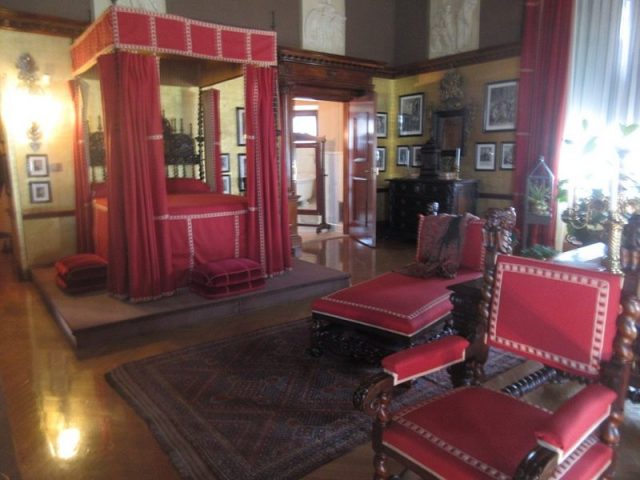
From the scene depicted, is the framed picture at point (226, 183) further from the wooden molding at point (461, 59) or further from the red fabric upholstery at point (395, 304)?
the red fabric upholstery at point (395, 304)

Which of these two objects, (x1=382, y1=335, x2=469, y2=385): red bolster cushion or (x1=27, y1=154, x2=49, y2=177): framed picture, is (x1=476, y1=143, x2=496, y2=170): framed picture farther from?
(x1=27, y1=154, x2=49, y2=177): framed picture

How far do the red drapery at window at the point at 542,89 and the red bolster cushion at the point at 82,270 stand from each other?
5507 millimetres

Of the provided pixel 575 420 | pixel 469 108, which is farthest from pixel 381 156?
pixel 575 420

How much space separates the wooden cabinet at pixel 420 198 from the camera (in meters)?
7.60

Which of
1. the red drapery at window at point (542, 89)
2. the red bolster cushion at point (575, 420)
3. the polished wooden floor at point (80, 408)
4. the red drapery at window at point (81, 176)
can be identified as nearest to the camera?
the red bolster cushion at point (575, 420)

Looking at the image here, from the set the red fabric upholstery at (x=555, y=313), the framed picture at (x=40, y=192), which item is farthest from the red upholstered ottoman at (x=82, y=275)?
the red fabric upholstery at (x=555, y=313)

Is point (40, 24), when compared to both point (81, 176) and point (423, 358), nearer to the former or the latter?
point (81, 176)

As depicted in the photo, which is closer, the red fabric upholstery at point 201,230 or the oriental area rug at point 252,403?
the oriental area rug at point 252,403

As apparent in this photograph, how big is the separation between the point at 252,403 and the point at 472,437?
1.70 meters

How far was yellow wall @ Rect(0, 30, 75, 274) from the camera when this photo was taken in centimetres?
580

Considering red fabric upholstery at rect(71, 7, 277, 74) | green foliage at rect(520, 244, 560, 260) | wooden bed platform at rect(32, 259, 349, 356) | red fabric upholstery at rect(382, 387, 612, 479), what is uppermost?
red fabric upholstery at rect(71, 7, 277, 74)

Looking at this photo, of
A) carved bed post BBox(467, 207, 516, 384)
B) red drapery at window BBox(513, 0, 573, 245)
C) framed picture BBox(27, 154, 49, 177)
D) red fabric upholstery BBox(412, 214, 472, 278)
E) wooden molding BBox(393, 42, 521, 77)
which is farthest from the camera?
wooden molding BBox(393, 42, 521, 77)

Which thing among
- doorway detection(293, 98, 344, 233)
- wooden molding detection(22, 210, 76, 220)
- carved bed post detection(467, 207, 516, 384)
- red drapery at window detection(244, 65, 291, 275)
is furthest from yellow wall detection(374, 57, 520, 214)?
carved bed post detection(467, 207, 516, 384)

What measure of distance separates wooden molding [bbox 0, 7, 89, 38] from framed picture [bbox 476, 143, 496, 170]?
5.84m
